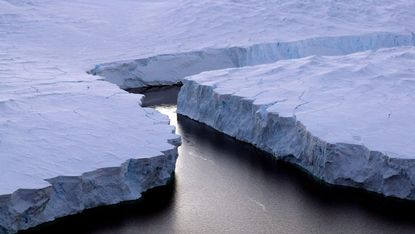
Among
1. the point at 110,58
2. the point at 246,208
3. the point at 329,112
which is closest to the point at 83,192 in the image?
the point at 246,208

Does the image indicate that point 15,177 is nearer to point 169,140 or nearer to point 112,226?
point 112,226

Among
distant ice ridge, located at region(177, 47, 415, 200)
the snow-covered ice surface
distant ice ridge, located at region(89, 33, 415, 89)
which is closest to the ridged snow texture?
the snow-covered ice surface

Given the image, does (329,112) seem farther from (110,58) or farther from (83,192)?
(110,58)

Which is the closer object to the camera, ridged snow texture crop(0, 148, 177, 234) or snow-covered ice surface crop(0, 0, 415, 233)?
ridged snow texture crop(0, 148, 177, 234)

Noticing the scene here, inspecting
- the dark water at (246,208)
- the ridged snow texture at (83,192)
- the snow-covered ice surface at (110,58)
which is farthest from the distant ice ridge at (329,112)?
the ridged snow texture at (83,192)

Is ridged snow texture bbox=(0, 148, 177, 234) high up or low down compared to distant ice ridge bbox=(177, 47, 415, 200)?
down

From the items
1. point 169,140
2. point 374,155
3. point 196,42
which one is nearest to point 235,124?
point 169,140

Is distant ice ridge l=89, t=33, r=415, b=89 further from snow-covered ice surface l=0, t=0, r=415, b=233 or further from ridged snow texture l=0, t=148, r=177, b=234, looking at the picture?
ridged snow texture l=0, t=148, r=177, b=234
